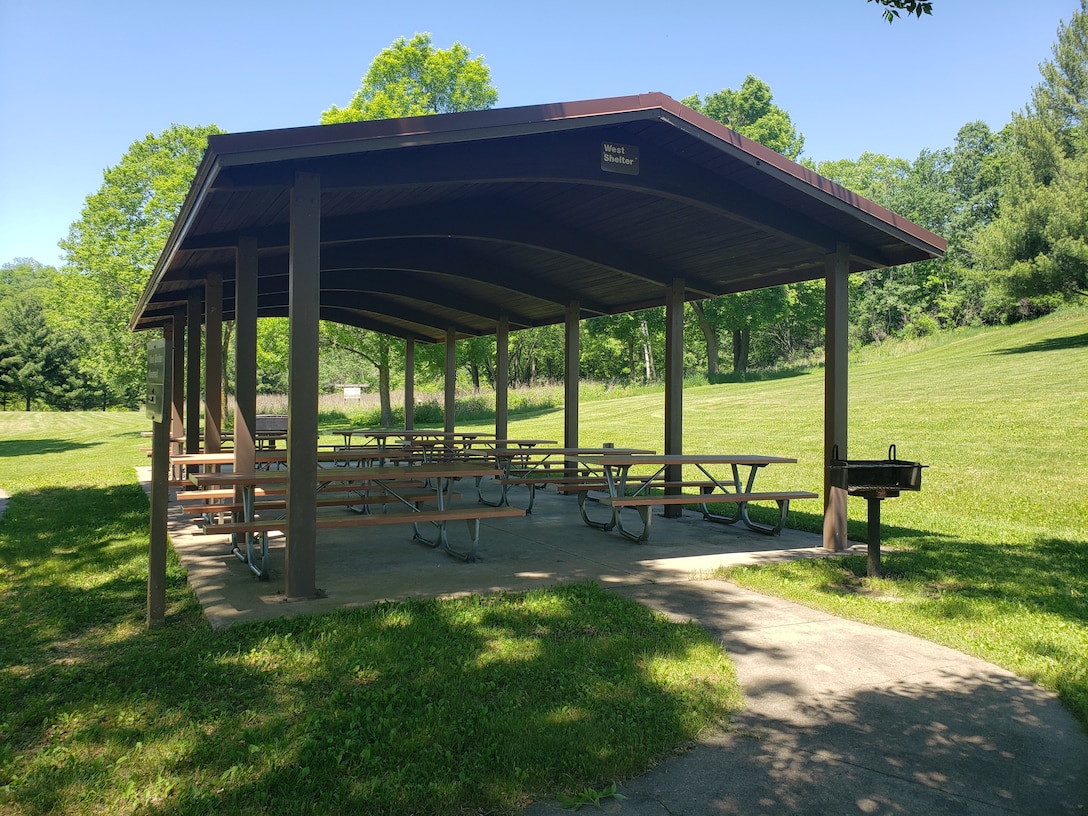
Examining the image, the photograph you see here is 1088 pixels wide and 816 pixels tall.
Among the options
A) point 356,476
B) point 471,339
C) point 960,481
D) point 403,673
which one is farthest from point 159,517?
point 471,339

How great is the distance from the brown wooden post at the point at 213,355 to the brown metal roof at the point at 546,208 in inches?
9.3

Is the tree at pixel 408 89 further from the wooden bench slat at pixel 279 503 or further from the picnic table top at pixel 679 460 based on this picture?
the picnic table top at pixel 679 460

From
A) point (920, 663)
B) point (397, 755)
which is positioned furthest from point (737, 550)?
point (397, 755)

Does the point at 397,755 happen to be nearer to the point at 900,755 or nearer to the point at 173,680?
the point at 173,680

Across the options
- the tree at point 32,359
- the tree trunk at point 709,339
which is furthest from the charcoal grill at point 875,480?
the tree at point 32,359

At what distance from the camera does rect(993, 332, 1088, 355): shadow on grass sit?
25.0 m

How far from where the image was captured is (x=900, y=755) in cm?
313

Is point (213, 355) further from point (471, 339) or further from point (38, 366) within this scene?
point (38, 366)

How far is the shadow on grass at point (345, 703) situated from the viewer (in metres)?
2.77

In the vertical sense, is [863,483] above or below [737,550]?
above

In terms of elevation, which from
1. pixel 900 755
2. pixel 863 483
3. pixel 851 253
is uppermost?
pixel 851 253

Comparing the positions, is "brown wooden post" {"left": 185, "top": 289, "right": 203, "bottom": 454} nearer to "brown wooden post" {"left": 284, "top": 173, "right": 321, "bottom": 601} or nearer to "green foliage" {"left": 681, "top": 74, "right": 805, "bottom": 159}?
"brown wooden post" {"left": 284, "top": 173, "right": 321, "bottom": 601}

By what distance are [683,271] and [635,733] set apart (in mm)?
6828

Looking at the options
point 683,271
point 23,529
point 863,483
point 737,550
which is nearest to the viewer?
point 863,483
